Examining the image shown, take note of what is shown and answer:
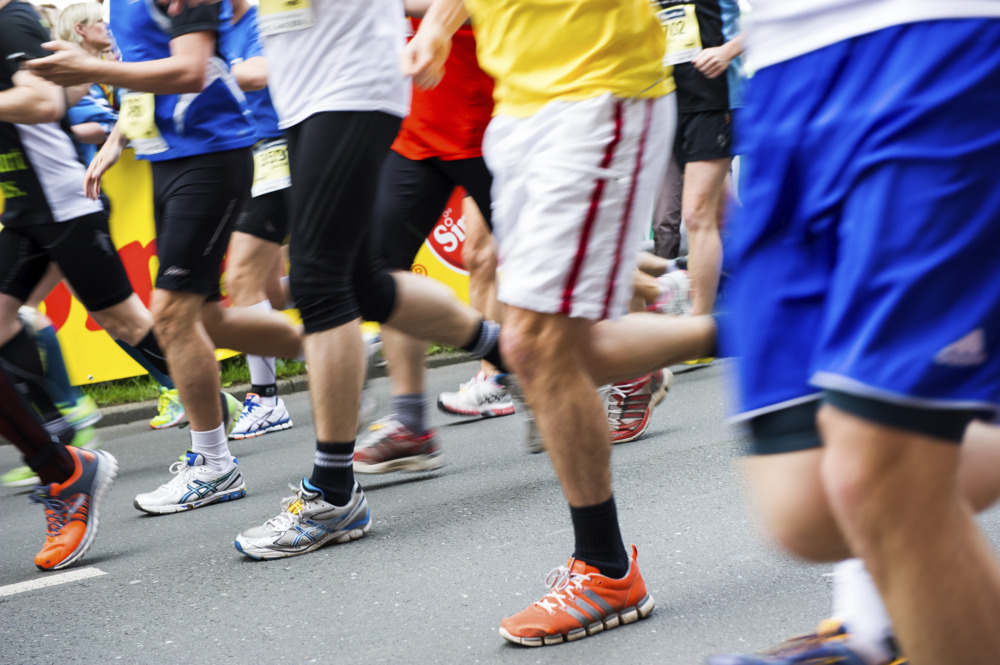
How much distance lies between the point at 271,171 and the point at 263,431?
56.6 inches

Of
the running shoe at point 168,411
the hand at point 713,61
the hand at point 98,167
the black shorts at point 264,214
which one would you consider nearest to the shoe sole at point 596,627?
the hand at point 98,167

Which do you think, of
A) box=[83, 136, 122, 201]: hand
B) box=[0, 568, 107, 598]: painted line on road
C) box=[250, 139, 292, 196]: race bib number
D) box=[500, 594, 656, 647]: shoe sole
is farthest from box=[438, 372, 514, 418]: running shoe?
box=[500, 594, 656, 647]: shoe sole

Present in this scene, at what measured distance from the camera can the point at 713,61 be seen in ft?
18.1

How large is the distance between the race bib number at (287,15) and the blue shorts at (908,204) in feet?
7.30

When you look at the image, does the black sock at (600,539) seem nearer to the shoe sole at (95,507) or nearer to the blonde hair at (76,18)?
the shoe sole at (95,507)

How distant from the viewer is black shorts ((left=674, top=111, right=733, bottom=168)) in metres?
5.60

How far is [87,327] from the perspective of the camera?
26.2 ft

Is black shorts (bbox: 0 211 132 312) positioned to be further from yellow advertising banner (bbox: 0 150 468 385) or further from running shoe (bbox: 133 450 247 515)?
yellow advertising banner (bbox: 0 150 468 385)

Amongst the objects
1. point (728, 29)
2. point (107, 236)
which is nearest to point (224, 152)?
point (107, 236)

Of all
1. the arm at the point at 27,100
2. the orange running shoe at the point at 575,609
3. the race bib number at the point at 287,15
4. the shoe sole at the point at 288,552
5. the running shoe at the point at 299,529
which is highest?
A: the race bib number at the point at 287,15

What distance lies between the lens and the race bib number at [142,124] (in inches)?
174

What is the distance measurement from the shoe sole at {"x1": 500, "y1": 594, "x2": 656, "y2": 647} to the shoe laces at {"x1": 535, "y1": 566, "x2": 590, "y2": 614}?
0.06 meters

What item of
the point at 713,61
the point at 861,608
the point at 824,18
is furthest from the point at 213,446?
the point at 824,18

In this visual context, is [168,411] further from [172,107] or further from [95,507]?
[95,507]
